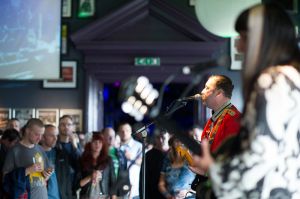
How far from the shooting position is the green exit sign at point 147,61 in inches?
329

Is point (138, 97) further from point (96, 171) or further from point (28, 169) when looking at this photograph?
point (96, 171)

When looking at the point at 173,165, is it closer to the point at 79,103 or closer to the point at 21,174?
the point at 21,174

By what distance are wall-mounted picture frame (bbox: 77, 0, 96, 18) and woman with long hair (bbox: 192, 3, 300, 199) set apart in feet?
22.6

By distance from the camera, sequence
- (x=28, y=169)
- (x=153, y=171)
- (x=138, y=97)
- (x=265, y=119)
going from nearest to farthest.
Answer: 1. (x=265, y=119)
2. (x=138, y=97)
3. (x=28, y=169)
4. (x=153, y=171)

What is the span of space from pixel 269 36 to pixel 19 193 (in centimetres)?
318

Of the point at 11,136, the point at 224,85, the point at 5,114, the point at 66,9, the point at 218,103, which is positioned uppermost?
the point at 66,9

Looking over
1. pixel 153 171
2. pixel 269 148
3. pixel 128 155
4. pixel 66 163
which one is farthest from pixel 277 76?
pixel 128 155

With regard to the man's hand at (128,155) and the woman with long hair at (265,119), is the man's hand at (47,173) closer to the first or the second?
the man's hand at (128,155)

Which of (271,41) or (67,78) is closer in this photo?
(271,41)

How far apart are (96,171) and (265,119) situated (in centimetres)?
345

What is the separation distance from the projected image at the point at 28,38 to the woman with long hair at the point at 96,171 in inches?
130

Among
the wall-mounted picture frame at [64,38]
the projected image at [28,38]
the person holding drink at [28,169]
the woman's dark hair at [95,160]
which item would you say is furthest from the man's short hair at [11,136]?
the wall-mounted picture frame at [64,38]

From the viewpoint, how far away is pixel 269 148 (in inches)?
68.9

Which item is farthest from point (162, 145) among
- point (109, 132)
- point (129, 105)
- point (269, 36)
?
point (269, 36)
